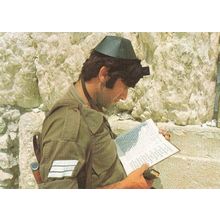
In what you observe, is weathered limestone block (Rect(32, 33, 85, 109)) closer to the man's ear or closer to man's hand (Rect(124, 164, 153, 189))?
the man's ear

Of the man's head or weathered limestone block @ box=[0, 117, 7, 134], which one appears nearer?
the man's head

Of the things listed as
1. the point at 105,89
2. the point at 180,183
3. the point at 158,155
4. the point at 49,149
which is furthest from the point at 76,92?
the point at 180,183

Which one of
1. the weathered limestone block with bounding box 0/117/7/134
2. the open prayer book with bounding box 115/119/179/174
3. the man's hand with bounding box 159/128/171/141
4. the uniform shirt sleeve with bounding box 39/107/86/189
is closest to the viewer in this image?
the uniform shirt sleeve with bounding box 39/107/86/189

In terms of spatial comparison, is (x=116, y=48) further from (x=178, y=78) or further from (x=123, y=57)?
(x=178, y=78)

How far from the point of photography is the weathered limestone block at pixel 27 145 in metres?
2.81

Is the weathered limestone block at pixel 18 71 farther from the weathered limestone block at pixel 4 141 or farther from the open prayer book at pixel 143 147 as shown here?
the open prayer book at pixel 143 147

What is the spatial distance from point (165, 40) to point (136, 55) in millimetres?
182

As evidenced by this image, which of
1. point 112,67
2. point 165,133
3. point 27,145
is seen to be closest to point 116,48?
point 112,67

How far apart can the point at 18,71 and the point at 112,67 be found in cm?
56

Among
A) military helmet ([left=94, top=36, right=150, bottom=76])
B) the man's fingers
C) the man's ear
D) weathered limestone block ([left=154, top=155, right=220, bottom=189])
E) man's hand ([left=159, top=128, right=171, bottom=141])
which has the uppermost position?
military helmet ([left=94, top=36, right=150, bottom=76])

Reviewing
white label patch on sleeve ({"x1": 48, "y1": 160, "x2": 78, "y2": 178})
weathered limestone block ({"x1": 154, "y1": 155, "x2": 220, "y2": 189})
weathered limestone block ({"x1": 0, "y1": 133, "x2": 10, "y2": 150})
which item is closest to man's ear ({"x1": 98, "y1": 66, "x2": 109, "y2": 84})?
white label patch on sleeve ({"x1": 48, "y1": 160, "x2": 78, "y2": 178})

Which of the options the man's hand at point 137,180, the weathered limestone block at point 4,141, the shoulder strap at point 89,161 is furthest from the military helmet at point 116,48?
the weathered limestone block at point 4,141

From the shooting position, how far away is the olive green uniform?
2525mm

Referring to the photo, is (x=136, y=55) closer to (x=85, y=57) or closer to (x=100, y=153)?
(x=85, y=57)
